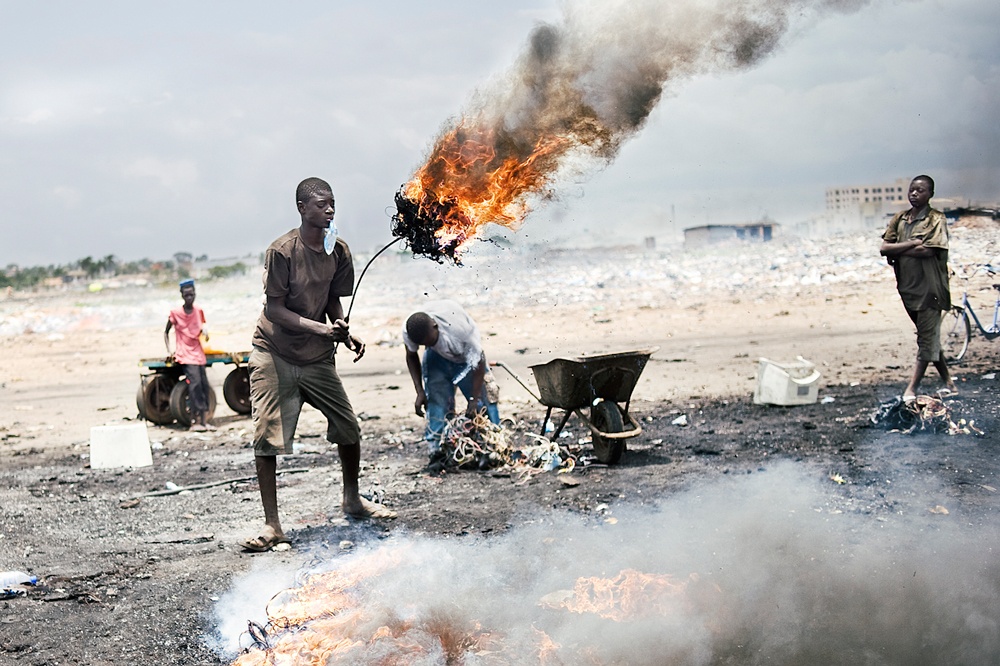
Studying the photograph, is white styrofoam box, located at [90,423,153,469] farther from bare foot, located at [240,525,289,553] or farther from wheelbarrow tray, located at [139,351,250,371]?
bare foot, located at [240,525,289,553]

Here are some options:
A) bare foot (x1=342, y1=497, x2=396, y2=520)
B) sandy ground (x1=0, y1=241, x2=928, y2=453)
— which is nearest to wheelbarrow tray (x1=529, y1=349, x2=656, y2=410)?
sandy ground (x1=0, y1=241, x2=928, y2=453)

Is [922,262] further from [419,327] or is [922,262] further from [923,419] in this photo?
[419,327]

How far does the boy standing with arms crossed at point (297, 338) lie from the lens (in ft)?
19.0

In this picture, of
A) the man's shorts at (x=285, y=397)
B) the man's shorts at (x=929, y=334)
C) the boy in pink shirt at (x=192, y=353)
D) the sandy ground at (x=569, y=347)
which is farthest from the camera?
the sandy ground at (x=569, y=347)

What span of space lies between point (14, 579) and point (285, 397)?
1.84m

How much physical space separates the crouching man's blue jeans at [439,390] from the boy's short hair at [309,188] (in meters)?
2.28

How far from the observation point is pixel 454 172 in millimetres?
6184

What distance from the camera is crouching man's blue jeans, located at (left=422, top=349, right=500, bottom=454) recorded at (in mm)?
7895

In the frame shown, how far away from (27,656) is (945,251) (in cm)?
735

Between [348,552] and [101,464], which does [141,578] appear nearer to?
[348,552]

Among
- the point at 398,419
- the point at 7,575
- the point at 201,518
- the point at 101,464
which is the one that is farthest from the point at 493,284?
the point at 7,575

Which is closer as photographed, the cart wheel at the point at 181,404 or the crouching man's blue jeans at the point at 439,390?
the crouching man's blue jeans at the point at 439,390

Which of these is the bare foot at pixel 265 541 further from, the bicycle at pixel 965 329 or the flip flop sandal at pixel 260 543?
the bicycle at pixel 965 329

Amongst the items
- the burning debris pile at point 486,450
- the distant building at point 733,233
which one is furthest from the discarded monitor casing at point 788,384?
the distant building at point 733,233
